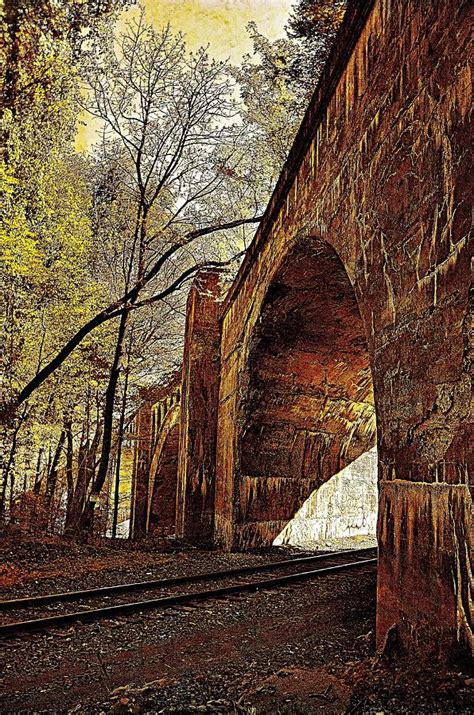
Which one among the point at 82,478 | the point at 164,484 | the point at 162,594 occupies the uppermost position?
the point at 82,478

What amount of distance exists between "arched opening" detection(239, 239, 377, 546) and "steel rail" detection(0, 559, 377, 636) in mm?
2199

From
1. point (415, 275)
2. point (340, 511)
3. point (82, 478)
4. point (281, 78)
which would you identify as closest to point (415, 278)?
point (415, 275)

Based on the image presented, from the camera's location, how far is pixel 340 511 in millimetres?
11094

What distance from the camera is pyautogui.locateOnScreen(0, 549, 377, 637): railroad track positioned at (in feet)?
16.9

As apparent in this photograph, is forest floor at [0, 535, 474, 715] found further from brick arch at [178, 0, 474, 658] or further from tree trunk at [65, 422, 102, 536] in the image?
tree trunk at [65, 422, 102, 536]

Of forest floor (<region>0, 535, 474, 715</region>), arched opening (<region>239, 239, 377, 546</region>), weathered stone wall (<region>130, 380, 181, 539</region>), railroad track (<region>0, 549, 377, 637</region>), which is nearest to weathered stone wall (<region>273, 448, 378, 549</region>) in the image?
arched opening (<region>239, 239, 377, 546</region>)

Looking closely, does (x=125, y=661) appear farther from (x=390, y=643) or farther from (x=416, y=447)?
(x=416, y=447)

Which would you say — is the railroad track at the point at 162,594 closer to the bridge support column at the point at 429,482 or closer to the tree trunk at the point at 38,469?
the bridge support column at the point at 429,482

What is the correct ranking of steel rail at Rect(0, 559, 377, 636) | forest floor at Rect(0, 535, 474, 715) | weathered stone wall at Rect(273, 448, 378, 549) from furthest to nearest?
weathered stone wall at Rect(273, 448, 378, 549) < steel rail at Rect(0, 559, 377, 636) < forest floor at Rect(0, 535, 474, 715)

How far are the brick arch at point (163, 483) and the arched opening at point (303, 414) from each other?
9904 mm

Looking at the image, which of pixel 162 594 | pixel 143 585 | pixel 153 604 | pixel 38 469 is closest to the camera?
pixel 153 604

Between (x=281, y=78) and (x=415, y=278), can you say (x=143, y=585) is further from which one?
(x=281, y=78)

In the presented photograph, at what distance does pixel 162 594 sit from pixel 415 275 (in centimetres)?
467

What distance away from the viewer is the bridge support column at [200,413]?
39.0 ft
